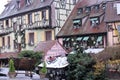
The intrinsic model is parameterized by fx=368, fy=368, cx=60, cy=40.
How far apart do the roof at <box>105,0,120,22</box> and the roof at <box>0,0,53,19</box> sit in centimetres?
878

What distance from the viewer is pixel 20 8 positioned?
56.8 meters

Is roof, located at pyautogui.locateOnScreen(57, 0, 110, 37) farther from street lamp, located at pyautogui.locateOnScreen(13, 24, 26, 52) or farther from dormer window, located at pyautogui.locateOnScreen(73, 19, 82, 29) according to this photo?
street lamp, located at pyautogui.locateOnScreen(13, 24, 26, 52)

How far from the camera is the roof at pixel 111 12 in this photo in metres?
42.4

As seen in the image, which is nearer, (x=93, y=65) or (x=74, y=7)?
(x=93, y=65)

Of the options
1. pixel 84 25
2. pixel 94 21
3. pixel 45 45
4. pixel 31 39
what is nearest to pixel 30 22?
pixel 31 39

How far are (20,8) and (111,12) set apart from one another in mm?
17953

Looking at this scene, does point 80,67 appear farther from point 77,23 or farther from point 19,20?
point 19,20

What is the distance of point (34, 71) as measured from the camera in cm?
3634

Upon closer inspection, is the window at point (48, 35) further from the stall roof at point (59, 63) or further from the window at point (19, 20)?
the stall roof at point (59, 63)

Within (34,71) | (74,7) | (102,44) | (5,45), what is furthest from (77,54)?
(5,45)

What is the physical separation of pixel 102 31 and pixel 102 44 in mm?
1524

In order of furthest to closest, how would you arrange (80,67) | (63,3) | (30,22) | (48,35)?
1. (30,22)
2. (63,3)
3. (48,35)
4. (80,67)

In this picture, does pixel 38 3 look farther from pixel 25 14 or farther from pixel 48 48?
pixel 48 48

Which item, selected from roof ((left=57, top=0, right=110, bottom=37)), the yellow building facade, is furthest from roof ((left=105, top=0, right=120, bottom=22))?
the yellow building facade
